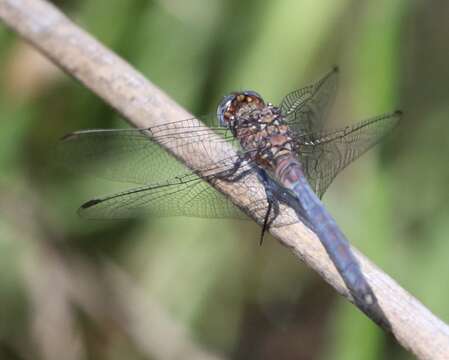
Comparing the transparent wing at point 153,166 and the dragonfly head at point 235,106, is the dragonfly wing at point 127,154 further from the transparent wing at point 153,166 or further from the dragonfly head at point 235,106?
the dragonfly head at point 235,106

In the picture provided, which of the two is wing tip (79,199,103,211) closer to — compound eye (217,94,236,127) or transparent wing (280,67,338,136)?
compound eye (217,94,236,127)

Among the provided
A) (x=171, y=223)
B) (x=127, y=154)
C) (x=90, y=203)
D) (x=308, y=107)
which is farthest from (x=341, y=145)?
(x=171, y=223)

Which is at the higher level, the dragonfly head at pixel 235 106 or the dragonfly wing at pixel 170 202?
the dragonfly head at pixel 235 106

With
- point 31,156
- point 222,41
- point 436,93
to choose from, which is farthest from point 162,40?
point 436,93

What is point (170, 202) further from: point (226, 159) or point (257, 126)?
point (257, 126)

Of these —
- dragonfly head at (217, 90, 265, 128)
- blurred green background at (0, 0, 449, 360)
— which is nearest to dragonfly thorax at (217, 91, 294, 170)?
dragonfly head at (217, 90, 265, 128)

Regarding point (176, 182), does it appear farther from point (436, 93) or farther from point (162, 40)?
point (436, 93)

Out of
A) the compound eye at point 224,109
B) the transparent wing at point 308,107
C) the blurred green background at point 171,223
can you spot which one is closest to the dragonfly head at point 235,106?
the compound eye at point 224,109
